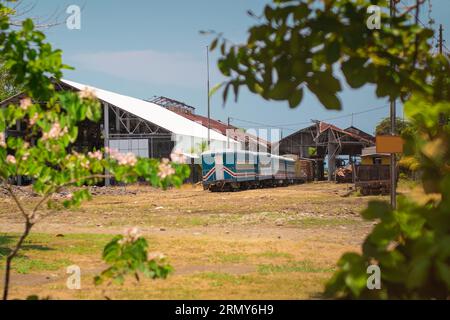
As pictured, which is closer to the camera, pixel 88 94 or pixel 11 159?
pixel 88 94

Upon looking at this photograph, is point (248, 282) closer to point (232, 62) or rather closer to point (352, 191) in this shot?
point (232, 62)

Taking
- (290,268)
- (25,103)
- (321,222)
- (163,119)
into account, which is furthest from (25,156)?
(163,119)

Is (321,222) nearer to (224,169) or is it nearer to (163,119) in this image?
(224,169)

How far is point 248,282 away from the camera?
8289 mm

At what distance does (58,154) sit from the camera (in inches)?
183

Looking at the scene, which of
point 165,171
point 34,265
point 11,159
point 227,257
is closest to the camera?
point 165,171

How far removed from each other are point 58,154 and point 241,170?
38101 mm

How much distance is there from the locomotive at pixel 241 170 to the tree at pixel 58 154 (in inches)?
1441

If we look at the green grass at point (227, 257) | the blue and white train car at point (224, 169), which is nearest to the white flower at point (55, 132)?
the green grass at point (227, 257)

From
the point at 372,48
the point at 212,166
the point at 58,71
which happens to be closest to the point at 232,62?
the point at 372,48

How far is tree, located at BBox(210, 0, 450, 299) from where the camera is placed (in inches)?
118

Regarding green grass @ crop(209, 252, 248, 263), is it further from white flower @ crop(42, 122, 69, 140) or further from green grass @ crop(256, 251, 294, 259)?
white flower @ crop(42, 122, 69, 140)

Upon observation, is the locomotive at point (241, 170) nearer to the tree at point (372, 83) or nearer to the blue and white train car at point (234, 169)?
the blue and white train car at point (234, 169)
